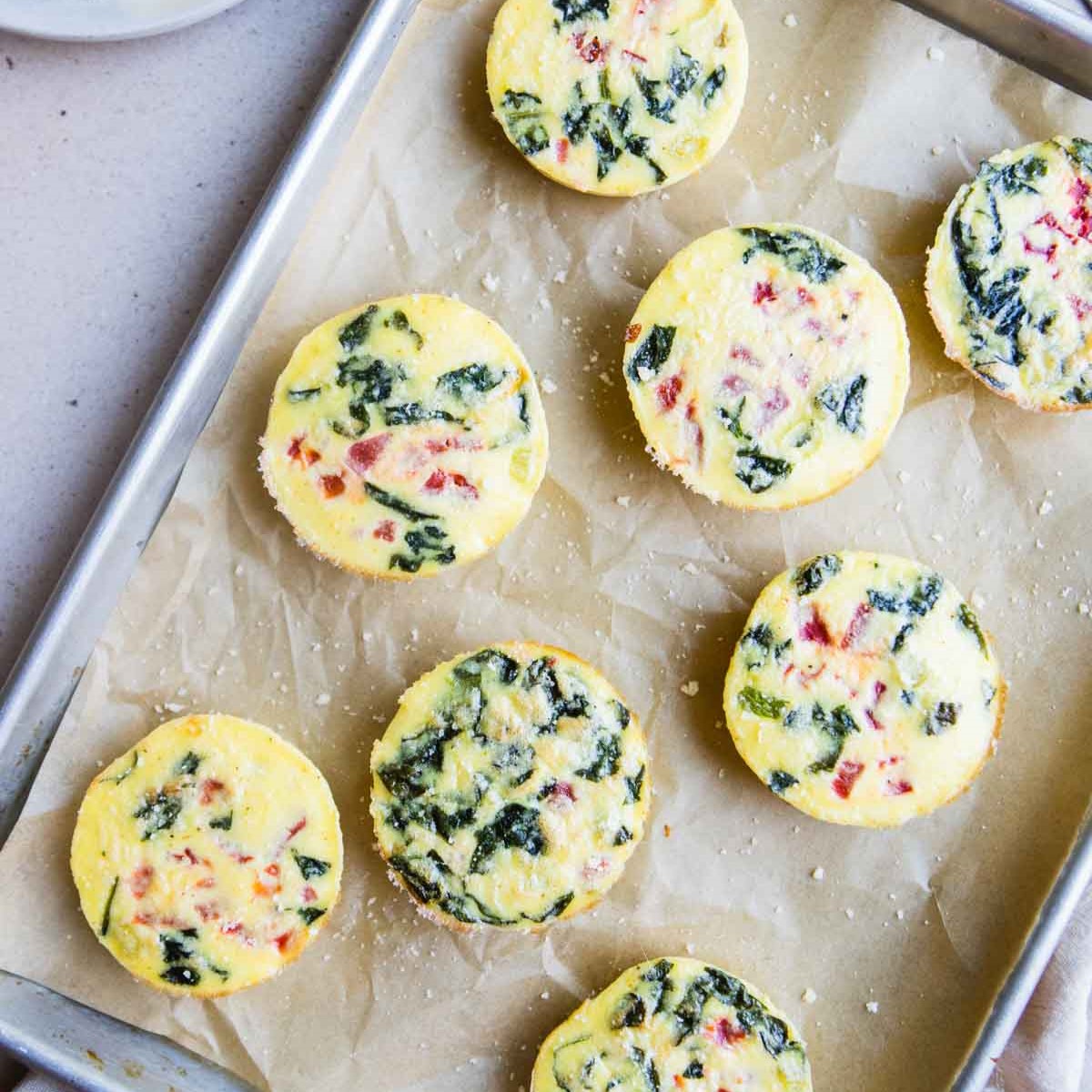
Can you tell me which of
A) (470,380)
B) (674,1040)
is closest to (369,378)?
(470,380)

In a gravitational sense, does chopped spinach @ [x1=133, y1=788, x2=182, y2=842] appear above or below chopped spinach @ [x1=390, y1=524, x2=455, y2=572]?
below

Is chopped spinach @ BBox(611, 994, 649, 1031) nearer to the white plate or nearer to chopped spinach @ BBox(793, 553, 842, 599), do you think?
chopped spinach @ BBox(793, 553, 842, 599)

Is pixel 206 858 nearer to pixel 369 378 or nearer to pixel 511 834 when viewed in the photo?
pixel 511 834

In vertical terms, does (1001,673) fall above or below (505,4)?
below

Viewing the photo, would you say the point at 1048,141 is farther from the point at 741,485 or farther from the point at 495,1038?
the point at 495,1038

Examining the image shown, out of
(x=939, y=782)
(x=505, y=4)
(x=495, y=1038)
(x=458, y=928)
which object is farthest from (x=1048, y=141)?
(x=495, y=1038)

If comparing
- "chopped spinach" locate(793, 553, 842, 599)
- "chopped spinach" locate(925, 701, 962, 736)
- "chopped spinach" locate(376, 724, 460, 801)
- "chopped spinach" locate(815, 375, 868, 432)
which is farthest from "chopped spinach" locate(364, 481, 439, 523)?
"chopped spinach" locate(925, 701, 962, 736)
